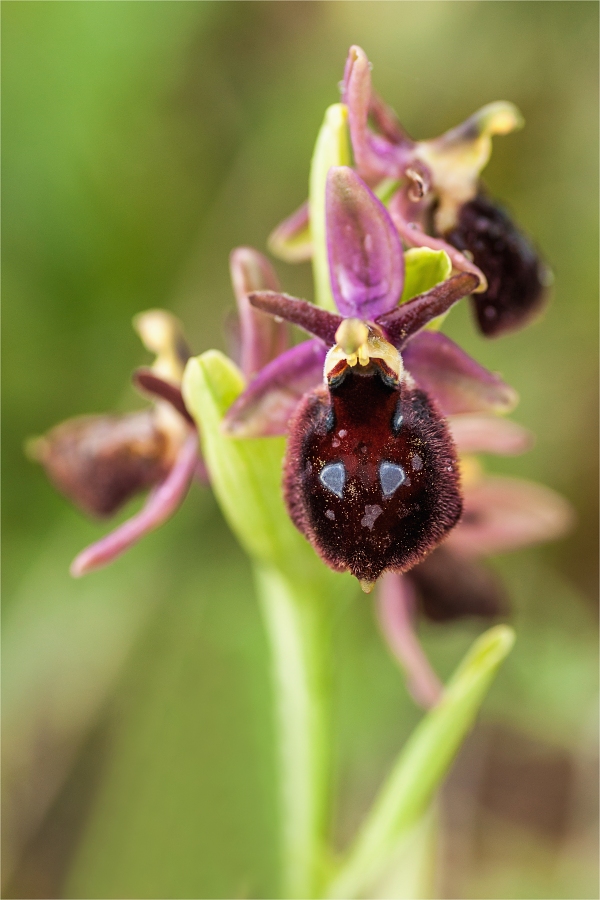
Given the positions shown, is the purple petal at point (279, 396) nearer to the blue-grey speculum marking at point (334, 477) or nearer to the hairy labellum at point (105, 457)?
the blue-grey speculum marking at point (334, 477)

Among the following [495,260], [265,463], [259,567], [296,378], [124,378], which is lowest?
[124,378]

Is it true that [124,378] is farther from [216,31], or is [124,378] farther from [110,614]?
[216,31]

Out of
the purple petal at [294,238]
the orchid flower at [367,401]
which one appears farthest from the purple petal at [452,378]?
the purple petal at [294,238]

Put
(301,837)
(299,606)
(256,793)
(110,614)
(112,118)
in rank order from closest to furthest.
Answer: (299,606), (301,837), (256,793), (110,614), (112,118)

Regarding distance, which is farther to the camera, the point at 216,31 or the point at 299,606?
the point at 216,31

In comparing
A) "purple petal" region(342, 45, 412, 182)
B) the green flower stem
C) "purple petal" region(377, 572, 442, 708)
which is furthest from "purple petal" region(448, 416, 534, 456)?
"purple petal" region(342, 45, 412, 182)

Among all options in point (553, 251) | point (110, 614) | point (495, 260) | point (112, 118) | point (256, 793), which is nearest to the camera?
point (495, 260)

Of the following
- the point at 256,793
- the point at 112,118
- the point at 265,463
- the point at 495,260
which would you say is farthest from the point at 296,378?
the point at 112,118

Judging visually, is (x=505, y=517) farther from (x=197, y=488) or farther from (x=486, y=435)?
(x=197, y=488)
